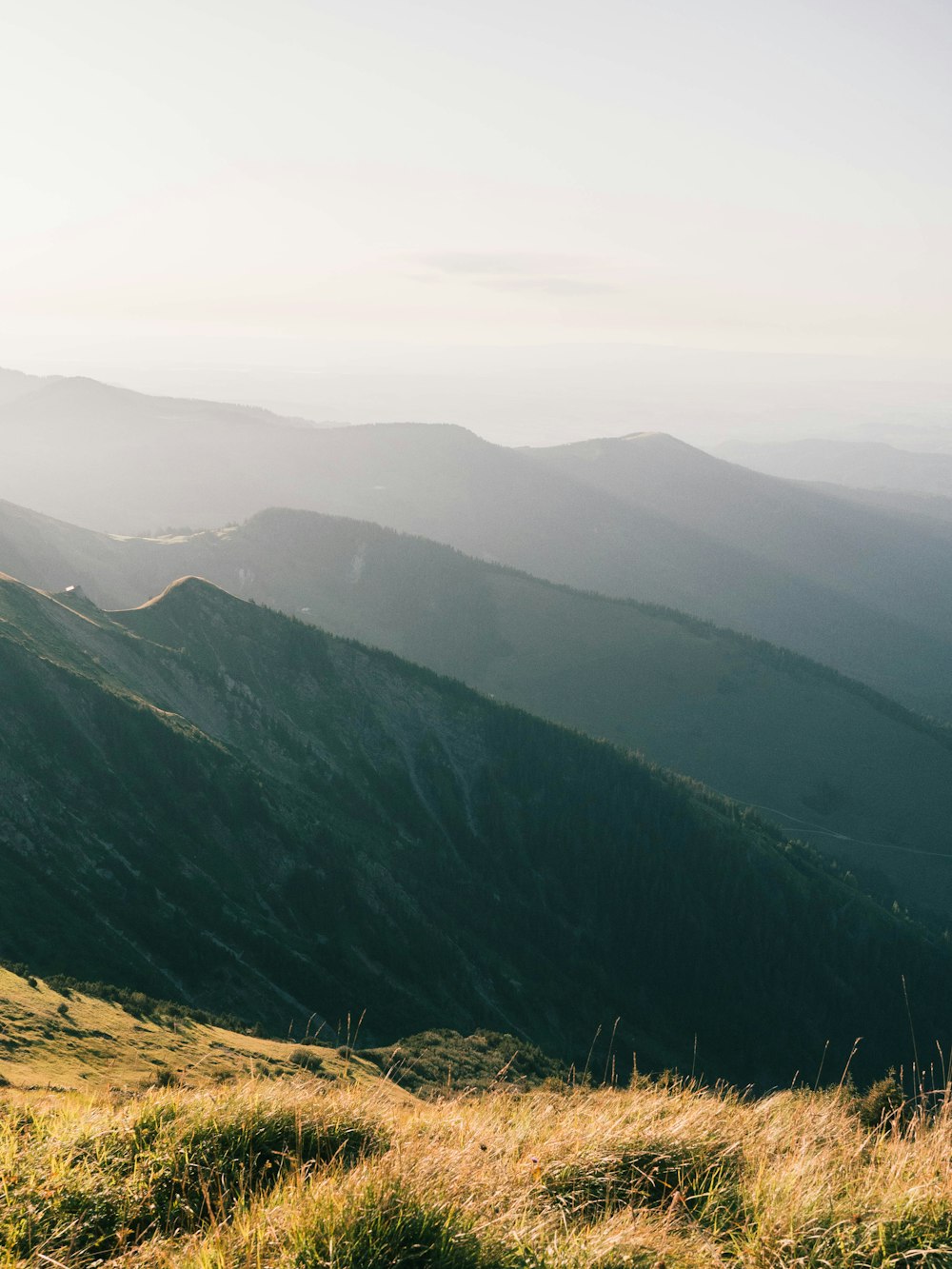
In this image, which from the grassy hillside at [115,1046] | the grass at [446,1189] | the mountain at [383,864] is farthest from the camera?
the mountain at [383,864]

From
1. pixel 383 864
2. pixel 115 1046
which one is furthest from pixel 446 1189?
pixel 383 864

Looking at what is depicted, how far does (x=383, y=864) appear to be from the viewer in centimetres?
8325

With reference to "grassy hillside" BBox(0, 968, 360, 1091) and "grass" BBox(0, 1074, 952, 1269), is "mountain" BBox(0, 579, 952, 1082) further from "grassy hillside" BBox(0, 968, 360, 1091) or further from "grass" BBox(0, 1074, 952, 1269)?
"grass" BBox(0, 1074, 952, 1269)

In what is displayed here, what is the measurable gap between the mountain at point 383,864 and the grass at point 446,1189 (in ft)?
132

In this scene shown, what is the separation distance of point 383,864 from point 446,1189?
256ft

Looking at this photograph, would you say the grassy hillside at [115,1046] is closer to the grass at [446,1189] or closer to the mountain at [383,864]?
the mountain at [383,864]

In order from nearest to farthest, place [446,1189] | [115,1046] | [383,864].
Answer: [446,1189] < [115,1046] < [383,864]

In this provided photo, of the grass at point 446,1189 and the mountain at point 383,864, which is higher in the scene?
the grass at point 446,1189

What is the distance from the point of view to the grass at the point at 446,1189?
22.8ft

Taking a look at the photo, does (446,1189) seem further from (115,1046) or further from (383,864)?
(383,864)

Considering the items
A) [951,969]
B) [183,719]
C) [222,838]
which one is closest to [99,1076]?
[222,838]

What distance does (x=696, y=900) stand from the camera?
112 m

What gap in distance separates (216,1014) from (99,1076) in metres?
23.6

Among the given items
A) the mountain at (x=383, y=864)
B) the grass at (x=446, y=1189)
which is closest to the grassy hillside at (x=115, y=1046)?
the mountain at (x=383, y=864)
